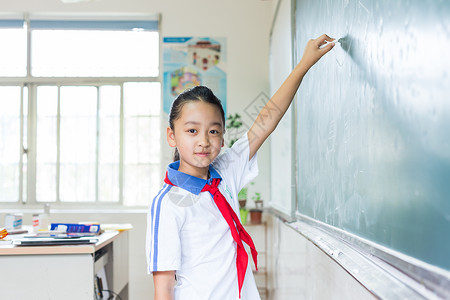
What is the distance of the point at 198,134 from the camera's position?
1102 millimetres

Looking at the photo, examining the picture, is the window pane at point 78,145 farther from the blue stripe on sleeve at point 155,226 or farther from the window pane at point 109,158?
the blue stripe on sleeve at point 155,226

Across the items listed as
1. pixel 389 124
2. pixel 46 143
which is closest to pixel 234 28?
pixel 46 143

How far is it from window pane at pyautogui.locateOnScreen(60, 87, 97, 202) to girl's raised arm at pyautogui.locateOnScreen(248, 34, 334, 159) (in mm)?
3358

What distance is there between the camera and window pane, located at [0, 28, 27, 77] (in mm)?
4324

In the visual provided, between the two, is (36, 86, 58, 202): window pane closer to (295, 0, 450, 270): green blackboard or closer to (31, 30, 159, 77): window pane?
(31, 30, 159, 77): window pane

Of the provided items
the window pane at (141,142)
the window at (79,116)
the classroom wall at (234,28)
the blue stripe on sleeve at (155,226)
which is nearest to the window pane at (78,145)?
the window at (79,116)

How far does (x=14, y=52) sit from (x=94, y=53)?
0.79 metres

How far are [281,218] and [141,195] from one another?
6.41ft

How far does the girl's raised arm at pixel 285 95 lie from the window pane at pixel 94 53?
3240 millimetres

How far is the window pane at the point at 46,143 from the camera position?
431cm

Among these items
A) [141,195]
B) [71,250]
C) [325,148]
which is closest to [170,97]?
[141,195]

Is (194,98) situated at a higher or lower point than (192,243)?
higher

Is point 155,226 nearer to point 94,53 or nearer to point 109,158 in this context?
point 109,158

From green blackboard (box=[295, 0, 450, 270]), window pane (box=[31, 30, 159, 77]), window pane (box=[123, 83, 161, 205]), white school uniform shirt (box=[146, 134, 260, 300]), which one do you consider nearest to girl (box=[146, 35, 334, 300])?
white school uniform shirt (box=[146, 134, 260, 300])
